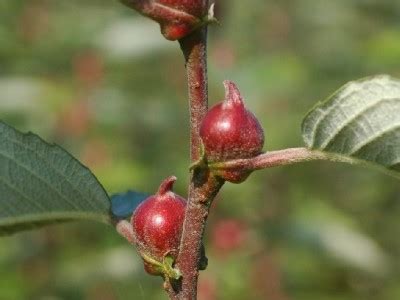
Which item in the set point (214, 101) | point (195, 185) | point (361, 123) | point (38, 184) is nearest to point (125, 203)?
point (38, 184)

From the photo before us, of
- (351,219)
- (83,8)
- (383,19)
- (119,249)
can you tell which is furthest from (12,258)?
(383,19)

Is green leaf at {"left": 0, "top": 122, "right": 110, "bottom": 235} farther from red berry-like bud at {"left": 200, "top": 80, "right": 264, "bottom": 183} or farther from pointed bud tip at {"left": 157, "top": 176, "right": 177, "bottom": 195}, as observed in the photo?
red berry-like bud at {"left": 200, "top": 80, "right": 264, "bottom": 183}

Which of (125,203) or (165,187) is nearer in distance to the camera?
(165,187)

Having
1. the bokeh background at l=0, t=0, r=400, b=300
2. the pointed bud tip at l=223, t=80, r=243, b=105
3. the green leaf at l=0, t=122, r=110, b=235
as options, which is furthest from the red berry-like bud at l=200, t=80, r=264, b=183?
the bokeh background at l=0, t=0, r=400, b=300

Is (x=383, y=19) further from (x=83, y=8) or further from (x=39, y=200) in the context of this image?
(x=39, y=200)

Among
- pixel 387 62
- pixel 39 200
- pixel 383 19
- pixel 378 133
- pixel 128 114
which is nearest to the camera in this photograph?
pixel 378 133

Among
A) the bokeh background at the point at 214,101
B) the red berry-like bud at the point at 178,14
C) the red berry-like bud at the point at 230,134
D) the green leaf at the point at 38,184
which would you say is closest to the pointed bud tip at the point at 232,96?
the red berry-like bud at the point at 230,134

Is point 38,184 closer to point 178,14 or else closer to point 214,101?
point 178,14
